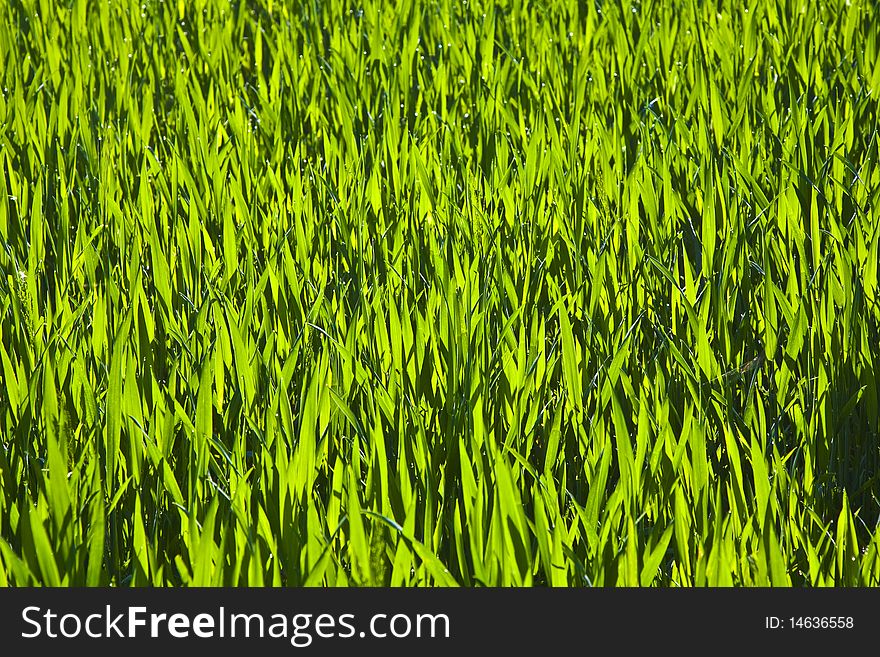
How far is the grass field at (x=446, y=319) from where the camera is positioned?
1.02 m

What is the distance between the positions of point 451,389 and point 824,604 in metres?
0.52

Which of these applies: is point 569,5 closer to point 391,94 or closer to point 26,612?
point 391,94

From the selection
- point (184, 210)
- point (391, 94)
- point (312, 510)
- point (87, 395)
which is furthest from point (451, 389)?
point (391, 94)

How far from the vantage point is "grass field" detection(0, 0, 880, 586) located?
1021 millimetres

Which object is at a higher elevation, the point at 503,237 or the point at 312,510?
the point at 503,237

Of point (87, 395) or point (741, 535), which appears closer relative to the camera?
point (741, 535)

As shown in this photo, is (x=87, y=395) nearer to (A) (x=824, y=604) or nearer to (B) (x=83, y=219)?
(B) (x=83, y=219)

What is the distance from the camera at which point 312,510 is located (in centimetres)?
98

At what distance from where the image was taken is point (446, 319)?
4.49ft

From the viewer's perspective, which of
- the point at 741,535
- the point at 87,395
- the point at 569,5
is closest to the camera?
the point at 741,535

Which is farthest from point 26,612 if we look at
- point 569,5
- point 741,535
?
point 569,5

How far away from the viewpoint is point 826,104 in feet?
7.25

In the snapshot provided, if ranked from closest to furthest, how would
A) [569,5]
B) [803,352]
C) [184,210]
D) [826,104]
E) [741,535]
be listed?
[741,535], [803,352], [184,210], [826,104], [569,5]

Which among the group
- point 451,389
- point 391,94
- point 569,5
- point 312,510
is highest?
point 569,5
